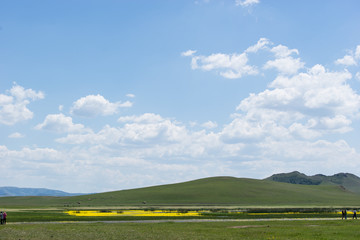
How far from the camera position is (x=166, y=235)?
4550cm

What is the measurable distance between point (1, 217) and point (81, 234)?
22652 mm

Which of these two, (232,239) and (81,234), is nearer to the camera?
(232,239)

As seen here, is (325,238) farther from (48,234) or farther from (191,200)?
(191,200)

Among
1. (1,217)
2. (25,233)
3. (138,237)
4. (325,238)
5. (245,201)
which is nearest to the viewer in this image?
(325,238)

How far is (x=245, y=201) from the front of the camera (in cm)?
19712

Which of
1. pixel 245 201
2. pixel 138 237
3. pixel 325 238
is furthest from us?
pixel 245 201

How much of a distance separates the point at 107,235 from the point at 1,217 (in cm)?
2580

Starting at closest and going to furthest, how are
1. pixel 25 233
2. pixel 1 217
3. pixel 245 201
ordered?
pixel 25 233
pixel 1 217
pixel 245 201

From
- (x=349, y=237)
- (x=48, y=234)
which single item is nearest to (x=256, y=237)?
(x=349, y=237)

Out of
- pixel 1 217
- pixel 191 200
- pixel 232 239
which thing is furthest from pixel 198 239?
pixel 191 200

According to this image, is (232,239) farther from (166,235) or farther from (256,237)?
(166,235)

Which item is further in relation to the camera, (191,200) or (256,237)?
(191,200)

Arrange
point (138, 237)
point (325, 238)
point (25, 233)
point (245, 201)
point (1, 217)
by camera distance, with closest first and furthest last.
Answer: point (325, 238), point (138, 237), point (25, 233), point (1, 217), point (245, 201)

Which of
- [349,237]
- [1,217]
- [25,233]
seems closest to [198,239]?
[349,237]
